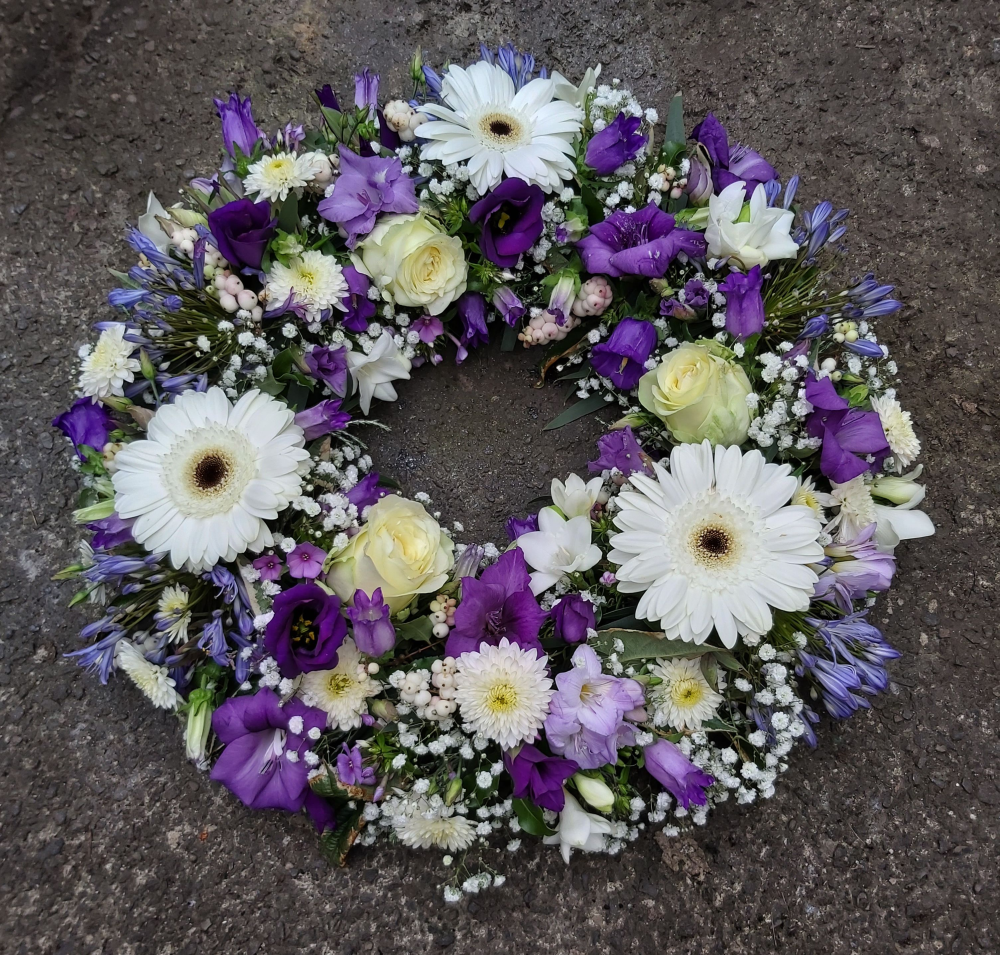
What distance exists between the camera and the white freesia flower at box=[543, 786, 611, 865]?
4.06 ft

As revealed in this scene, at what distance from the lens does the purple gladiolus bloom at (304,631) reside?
1.11m

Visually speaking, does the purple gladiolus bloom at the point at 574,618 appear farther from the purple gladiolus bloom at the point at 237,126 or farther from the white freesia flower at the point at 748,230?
the purple gladiolus bloom at the point at 237,126

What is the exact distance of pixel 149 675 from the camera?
1.25 m

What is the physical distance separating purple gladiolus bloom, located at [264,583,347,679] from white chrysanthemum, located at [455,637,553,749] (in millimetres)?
213

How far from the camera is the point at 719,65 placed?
1.61 m

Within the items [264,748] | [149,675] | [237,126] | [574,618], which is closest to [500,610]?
[574,618]

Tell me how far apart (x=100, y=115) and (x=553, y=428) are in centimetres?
117

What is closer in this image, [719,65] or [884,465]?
[884,465]

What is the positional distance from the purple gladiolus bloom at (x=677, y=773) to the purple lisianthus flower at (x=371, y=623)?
503 mm

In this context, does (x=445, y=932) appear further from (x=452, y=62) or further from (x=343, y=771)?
(x=452, y=62)

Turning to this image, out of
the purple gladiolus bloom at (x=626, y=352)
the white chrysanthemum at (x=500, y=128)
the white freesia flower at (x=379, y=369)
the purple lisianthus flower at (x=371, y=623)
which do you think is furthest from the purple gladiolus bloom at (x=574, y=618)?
→ the white chrysanthemum at (x=500, y=128)

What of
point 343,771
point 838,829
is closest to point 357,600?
point 343,771

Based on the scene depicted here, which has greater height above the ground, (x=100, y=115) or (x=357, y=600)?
(x=100, y=115)

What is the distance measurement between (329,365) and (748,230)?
31.2 inches
